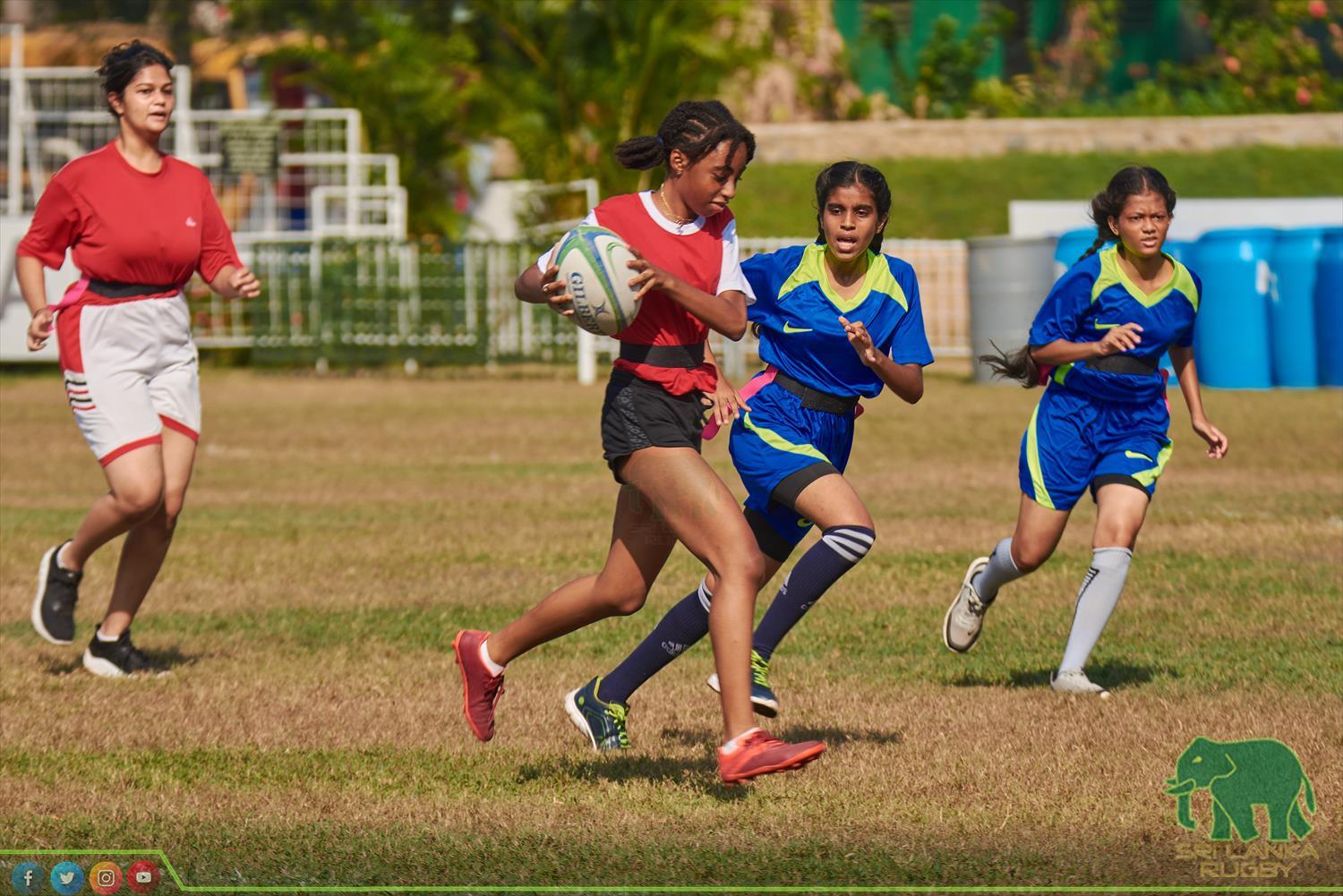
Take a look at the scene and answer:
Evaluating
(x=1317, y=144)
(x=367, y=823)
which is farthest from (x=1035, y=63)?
(x=367, y=823)

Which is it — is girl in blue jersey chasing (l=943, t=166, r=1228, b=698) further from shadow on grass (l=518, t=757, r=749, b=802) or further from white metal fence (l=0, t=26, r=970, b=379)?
white metal fence (l=0, t=26, r=970, b=379)

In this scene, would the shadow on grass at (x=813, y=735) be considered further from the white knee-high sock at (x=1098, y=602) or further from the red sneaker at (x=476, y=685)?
the white knee-high sock at (x=1098, y=602)

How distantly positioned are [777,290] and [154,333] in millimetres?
2687

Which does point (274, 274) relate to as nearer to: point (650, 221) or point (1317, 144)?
point (1317, 144)

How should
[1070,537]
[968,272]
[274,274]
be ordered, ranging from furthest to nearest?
[274,274] → [968,272] → [1070,537]

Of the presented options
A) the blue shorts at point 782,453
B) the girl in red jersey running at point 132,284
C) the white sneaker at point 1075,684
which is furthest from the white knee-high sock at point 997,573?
the girl in red jersey running at point 132,284

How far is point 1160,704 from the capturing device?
679cm

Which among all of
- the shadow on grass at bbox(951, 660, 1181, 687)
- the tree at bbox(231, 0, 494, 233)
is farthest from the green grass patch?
the shadow on grass at bbox(951, 660, 1181, 687)

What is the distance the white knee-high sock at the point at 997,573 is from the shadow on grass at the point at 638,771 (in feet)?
5.80

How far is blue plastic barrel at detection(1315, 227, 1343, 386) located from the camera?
68.2ft

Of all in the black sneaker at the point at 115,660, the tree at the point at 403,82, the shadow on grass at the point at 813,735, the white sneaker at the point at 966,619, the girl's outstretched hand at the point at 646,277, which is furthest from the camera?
the tree at the point at 403,82

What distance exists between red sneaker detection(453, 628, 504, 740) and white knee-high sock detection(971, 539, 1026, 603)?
2314 millimetres

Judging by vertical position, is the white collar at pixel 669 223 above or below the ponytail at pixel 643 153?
below

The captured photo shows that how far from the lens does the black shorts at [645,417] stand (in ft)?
18.4
